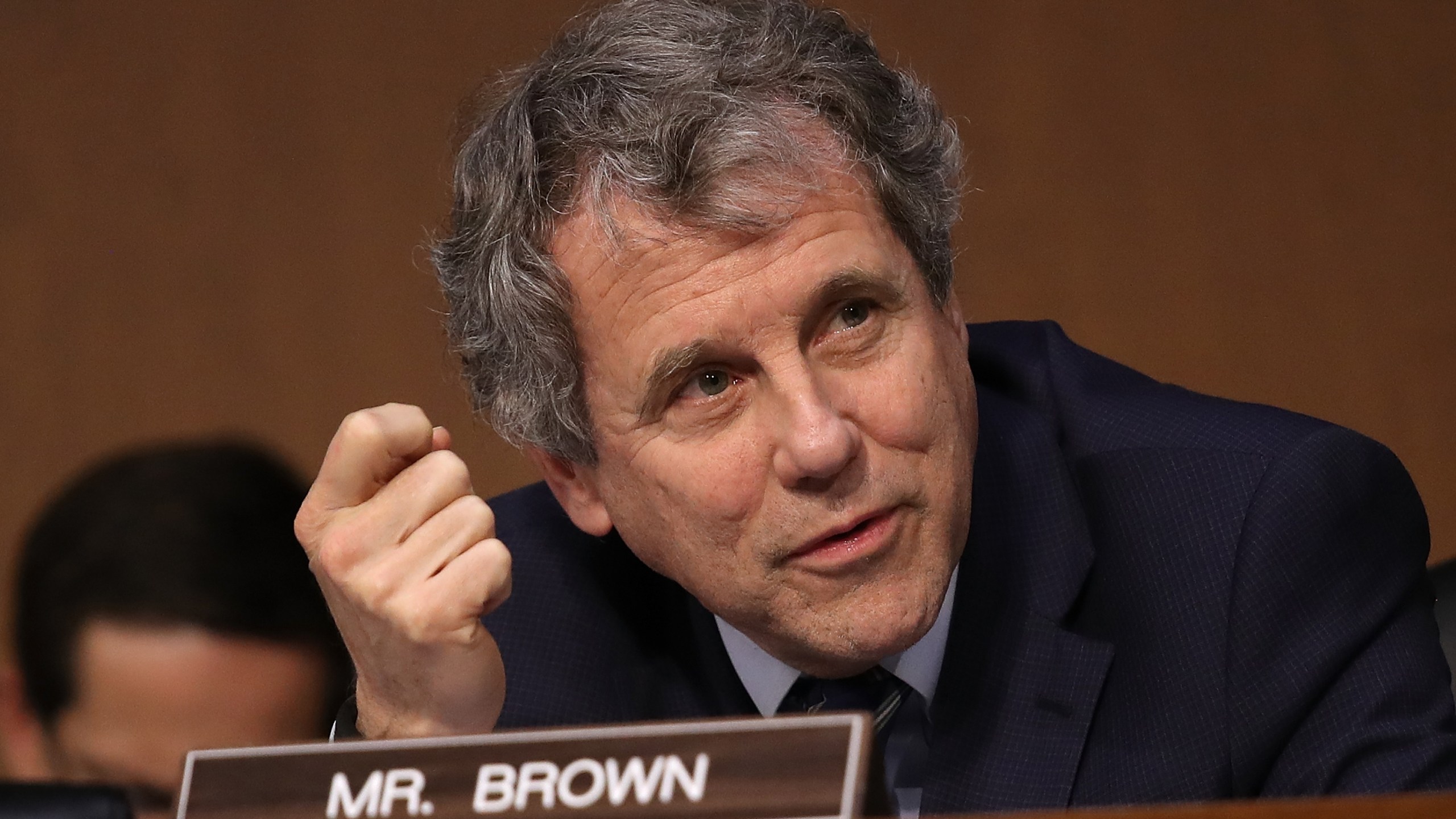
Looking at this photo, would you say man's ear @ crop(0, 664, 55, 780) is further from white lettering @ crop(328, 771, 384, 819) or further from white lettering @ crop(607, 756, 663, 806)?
white lettering @ crop(607, 756, 663, 806)

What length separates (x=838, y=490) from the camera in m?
1.55

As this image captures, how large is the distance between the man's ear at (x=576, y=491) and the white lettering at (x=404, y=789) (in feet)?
2.61

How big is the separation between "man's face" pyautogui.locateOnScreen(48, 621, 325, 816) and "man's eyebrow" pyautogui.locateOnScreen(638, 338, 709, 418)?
85 centimetres

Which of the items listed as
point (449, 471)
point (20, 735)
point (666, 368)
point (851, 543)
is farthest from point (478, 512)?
point (20, 735)

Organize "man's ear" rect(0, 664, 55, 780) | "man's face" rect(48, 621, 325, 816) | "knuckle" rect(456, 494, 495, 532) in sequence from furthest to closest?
"man's ear" rect(0, 664, 55, 780), "man's face" rect(48, 621, 325, 816), "knuckle" rect(456, 494, 495, 532)

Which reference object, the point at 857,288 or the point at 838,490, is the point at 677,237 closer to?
the point at 857,288

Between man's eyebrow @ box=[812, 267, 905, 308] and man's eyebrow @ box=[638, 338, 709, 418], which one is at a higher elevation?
man's eyebrow @ box=[812, 267, 905, 308]

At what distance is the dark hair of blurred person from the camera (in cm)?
222

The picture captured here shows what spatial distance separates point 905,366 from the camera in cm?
161

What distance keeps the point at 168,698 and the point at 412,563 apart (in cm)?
88

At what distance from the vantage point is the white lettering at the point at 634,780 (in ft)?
3.27

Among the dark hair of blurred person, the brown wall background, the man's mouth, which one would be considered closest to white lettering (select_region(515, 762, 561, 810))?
the man's mouth

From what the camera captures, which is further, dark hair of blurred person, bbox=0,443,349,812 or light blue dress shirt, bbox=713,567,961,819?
dark hair of blurred person, bbox=0,443,349,812

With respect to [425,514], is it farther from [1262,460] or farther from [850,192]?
[1262,460]
